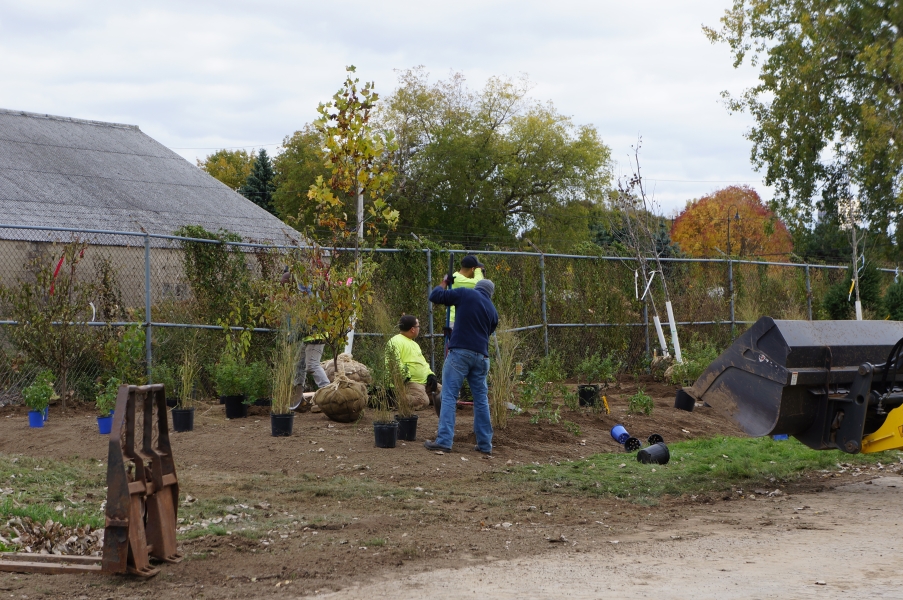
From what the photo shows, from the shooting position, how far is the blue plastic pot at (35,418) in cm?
1050

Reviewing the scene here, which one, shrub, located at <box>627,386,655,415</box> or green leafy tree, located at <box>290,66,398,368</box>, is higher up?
green leafy tree, located at <box>290,66,398,368</box>

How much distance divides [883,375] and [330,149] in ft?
19.6

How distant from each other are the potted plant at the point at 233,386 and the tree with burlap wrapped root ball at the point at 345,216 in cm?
109

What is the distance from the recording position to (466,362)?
9.06 metres

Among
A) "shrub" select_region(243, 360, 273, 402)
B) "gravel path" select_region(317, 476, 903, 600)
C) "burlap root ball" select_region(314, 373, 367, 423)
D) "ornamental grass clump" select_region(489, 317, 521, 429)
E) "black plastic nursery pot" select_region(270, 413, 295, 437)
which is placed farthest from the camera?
"shrub" select_region(243, 360, 273, 402)

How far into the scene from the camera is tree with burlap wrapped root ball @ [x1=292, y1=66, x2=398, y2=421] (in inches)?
388

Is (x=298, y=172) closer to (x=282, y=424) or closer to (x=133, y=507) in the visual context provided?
(x=282, y=424)

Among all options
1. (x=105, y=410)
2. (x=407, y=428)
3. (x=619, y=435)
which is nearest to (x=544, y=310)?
(x=619, y=435)

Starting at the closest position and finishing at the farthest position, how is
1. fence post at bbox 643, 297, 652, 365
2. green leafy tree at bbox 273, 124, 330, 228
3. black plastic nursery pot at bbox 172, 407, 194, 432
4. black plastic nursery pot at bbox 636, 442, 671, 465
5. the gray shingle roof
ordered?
black plastic nursery pot at bbox 636, 442, 671, 465 < black plastic nursery pot at bbox 172, 407, 194, 432 < fence post at bbox 643, 297, 652, 365 < the gray shingle roof < green leafy tree at bbox 273, 124, 330, 228

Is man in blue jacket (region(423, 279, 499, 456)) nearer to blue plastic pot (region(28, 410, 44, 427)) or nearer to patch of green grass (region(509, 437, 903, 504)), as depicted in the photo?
patch of green grass (region(509, 437, 903, 504))

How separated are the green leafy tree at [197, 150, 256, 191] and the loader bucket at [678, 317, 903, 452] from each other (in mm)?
52913

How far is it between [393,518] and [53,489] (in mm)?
2775


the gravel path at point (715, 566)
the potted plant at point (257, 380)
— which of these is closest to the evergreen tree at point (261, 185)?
the potted plant at point (257, 380)

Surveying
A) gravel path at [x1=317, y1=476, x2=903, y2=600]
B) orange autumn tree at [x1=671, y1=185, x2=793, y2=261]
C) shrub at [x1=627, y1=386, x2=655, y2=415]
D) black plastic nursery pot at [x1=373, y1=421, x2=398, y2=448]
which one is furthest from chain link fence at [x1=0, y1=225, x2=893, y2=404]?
orange autumn tree at [x1=671, y1=185, x2=793, y2=261]
